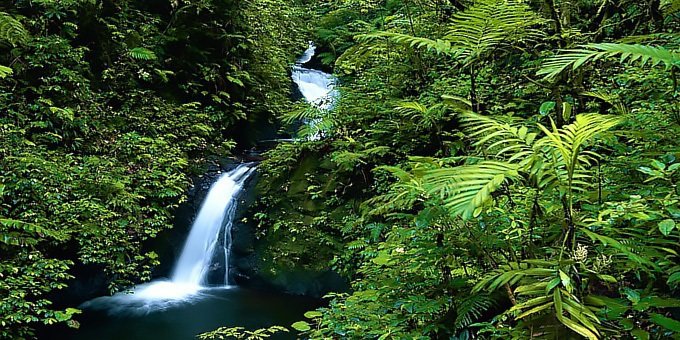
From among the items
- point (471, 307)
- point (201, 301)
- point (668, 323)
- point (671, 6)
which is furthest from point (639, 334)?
point (201, 301)

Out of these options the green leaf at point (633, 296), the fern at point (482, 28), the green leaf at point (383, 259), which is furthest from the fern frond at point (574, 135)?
the green leaf at point (383, 259)

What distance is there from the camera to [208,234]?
6.79 metres

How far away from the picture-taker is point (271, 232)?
6422 mm

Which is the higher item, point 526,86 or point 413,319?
point 526,86

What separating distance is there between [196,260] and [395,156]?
11.6 feet

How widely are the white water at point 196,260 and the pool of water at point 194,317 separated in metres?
0.15

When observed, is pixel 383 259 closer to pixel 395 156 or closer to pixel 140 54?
pixel 395 156

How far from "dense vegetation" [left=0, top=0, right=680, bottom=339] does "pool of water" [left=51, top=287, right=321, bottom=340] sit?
0.47m

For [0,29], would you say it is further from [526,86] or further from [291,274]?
[526,86]

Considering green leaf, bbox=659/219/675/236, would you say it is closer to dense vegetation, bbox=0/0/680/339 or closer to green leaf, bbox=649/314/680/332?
dense vegetation, bbox=0/0/680/339

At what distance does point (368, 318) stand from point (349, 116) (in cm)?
383

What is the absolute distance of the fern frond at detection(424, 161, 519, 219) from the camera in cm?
133

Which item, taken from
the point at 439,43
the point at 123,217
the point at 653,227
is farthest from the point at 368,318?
the point at 123,217

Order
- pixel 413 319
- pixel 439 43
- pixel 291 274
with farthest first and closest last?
pixel 291 274
pixel 439 43
pixel 413 319
